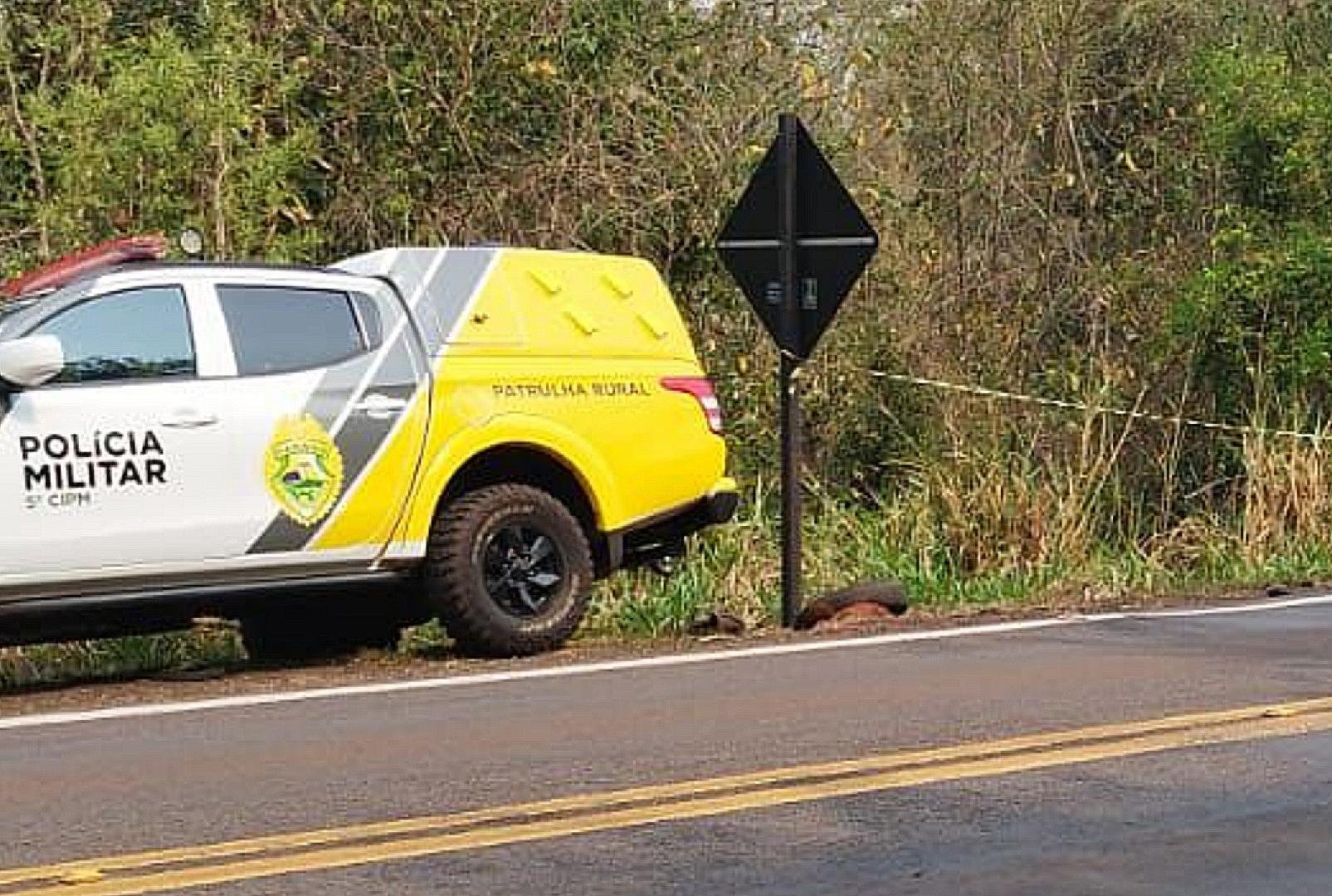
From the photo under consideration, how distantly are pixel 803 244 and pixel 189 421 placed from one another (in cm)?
365

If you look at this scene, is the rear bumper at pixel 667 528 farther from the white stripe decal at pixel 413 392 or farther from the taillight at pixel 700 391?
the white stripe decal at pixel 413 392

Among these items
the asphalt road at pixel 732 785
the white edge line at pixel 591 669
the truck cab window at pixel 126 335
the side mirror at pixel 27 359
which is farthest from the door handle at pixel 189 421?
the asphalt road at pixel 732 785

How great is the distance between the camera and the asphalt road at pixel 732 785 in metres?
6.57

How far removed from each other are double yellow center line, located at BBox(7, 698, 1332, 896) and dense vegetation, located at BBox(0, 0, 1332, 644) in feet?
16.2

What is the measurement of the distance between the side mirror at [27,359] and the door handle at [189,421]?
0.59 metres

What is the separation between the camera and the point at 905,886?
6355 millimetres

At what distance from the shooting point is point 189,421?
10391mm

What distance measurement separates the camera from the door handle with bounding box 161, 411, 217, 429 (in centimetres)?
1034

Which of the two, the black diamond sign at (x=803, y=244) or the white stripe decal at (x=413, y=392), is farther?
the black diamond sign at (x=803, y=244)

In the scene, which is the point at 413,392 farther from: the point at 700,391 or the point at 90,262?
the point at 700,391

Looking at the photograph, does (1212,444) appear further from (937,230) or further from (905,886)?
(905,886)

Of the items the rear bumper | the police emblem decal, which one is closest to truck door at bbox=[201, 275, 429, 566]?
the police emblem decal

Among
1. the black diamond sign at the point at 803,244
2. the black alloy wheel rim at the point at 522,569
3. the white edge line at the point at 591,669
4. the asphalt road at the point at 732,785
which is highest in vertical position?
the black diamond sign at the point at 803,244

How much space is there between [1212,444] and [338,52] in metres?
8.47
